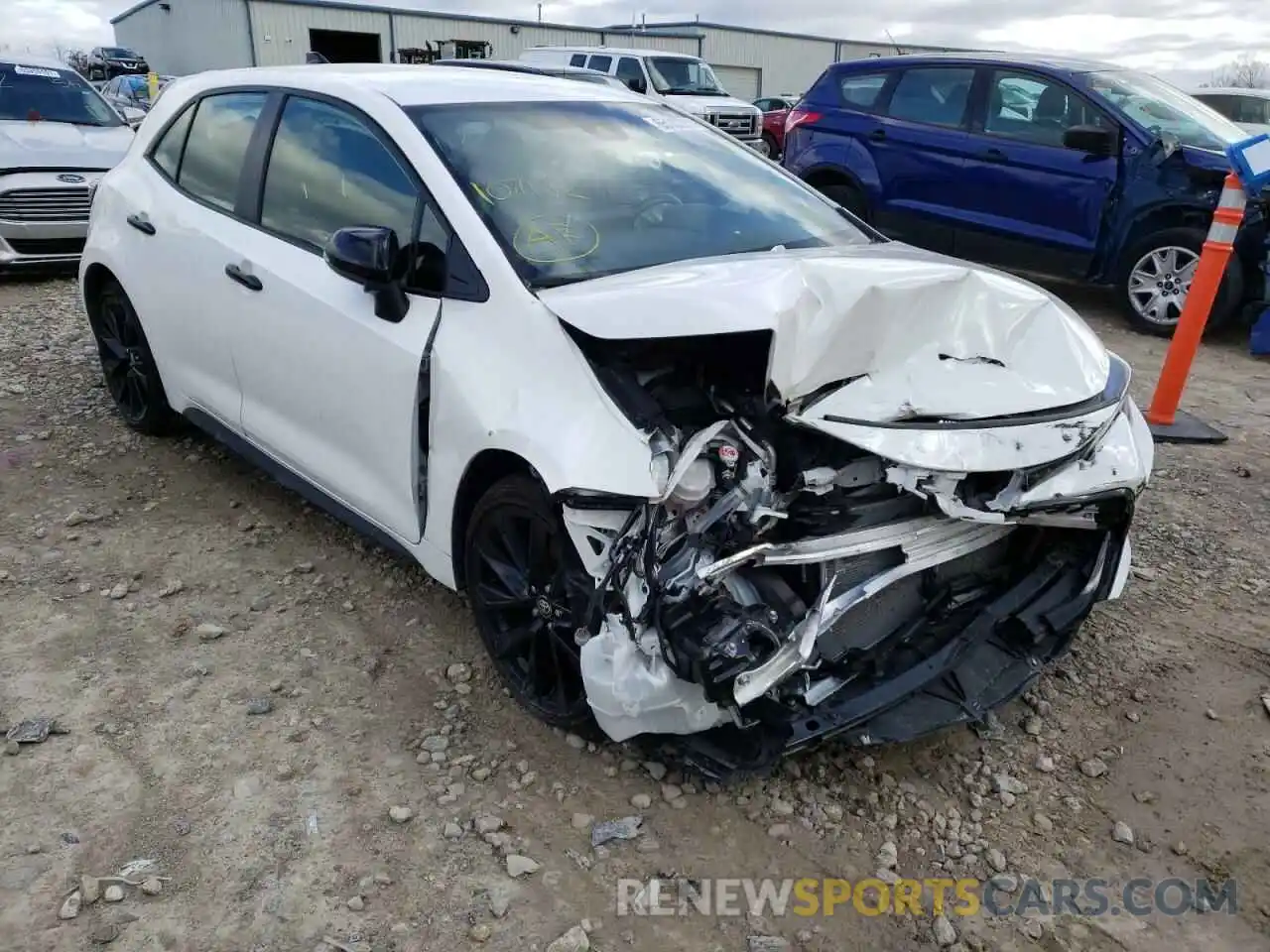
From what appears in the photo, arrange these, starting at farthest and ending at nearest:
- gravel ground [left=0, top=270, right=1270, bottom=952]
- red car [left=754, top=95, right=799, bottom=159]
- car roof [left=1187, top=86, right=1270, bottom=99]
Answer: red car [left=754, top=95, right=799, bottom=159]
car roof [left=1187, top=86, right=1270, bottom=99]
gravel ground [left=0, top=270, right=1270, bottom=952]

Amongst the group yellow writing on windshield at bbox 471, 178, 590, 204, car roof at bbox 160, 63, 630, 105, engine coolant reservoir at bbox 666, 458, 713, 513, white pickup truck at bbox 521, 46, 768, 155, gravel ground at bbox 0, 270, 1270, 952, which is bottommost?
white pickup truck at bbox 521, 46, 768, 155

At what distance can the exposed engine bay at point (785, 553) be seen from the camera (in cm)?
235

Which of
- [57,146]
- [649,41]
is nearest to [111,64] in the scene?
[649,41]

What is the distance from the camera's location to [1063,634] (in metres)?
2.79

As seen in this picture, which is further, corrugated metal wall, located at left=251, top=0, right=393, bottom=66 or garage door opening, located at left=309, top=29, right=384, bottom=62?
garage door opening, located at left=309, top=29, right=384, bottom=62

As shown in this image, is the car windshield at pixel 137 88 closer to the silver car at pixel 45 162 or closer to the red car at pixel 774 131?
the red car at pixel 774 131

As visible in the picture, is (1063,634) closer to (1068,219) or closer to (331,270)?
(331,270)

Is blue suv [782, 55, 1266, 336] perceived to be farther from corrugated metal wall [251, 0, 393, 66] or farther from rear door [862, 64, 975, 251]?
corrugated metal wall [251, 0, 393, 66]

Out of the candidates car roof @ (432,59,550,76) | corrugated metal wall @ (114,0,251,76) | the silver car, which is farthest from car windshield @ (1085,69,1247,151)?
corrugated metal wall @ (114,0,251,76)

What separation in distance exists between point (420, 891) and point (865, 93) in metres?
7.76

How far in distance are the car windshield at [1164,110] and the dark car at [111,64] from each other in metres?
30.3

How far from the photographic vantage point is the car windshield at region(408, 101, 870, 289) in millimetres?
2922

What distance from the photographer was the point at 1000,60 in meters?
7.66

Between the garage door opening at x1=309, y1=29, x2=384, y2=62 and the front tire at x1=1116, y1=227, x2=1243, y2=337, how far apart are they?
31.6m
